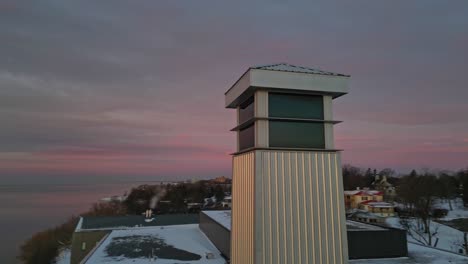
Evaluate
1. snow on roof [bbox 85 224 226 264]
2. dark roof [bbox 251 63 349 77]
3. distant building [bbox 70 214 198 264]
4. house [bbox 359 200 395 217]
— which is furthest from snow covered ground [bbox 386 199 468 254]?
dark roof [bbox 251 63 349 77]

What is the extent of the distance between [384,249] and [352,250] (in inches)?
60.7

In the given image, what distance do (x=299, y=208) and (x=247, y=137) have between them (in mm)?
1450

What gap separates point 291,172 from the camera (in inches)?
193

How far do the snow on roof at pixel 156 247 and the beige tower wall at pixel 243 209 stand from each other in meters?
9.32

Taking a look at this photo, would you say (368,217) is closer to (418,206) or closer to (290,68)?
(418,206)

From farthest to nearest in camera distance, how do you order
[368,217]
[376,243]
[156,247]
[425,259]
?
[368,217] → [156,247] → [376,243] → [425,259]

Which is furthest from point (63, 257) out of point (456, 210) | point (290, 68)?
point (456, 210)

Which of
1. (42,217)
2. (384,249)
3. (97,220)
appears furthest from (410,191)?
(42,217)

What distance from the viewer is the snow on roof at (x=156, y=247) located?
14.0 metres

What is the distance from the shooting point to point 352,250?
1322 centimetres

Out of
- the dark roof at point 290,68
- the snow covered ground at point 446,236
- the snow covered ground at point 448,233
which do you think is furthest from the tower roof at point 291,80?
the snow covered ground at point 448,233

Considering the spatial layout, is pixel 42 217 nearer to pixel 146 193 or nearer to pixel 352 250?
pixel 146 193

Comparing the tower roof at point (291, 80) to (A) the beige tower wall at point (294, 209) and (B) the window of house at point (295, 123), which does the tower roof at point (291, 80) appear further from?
(A) the beige tower wall at point (294, 209)

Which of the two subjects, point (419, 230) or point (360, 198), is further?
point (360, 198)
